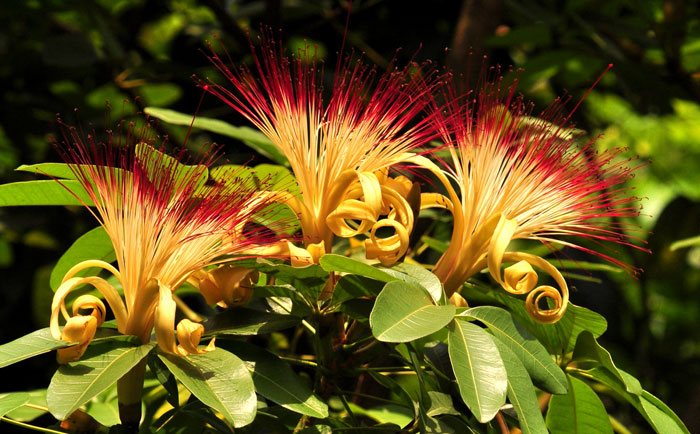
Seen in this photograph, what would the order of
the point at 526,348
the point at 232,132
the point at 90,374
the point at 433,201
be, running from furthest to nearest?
the point at 232,132 < the point at 433,201 < the point at 526,348 < the point at 90,374

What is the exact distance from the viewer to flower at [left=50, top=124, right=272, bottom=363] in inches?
45.8

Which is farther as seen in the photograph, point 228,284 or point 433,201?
point 433,201

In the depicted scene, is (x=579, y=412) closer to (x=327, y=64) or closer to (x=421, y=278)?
(x=421, y=278)

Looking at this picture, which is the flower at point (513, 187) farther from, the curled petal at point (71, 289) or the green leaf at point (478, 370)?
the curled petal at point (71, 289)

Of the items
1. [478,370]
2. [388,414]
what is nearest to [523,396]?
[478,370]

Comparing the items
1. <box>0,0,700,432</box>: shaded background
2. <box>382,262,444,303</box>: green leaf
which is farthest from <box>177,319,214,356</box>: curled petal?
<box>0,0,700,432</box>: shaded background

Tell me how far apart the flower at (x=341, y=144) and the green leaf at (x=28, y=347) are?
13.0 inches

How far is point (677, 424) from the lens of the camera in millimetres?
1274

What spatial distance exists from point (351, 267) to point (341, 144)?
0.26 m

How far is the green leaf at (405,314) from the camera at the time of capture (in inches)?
39.9

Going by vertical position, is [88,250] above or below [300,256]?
below

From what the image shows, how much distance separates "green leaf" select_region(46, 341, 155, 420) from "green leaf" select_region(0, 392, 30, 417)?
3.8 inches

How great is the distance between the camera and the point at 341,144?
1296 mm

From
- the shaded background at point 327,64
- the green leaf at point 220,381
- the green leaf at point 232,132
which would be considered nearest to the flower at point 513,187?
the green leaf at point 220,381
